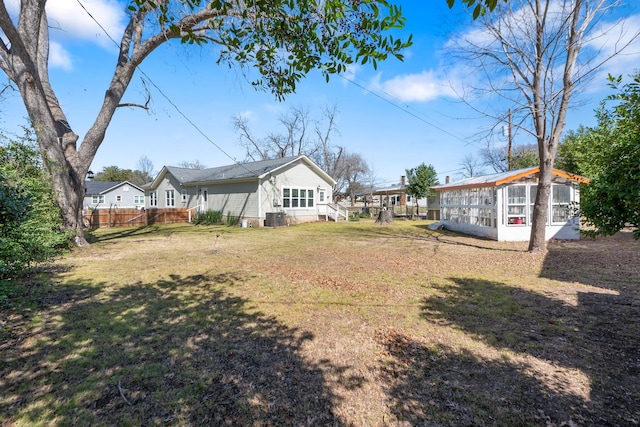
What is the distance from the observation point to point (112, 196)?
36031mm

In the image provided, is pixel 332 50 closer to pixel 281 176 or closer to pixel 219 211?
pixel 281 176

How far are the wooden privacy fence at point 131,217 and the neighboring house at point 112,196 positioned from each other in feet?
54.8

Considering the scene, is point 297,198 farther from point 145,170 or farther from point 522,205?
point 145,170

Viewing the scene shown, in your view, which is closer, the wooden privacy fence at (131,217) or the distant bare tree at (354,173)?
Result: the wooden privacy fence at (131,217)

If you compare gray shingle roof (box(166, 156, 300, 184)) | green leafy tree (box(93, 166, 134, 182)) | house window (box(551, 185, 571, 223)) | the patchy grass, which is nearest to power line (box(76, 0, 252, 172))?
gray shingle roof (box(166, 156, 300, 184))

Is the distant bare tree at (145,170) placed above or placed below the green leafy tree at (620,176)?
above

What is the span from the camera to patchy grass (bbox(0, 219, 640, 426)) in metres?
2.45

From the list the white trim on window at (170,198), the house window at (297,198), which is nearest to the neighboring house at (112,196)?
the white trim on window at (170,198)

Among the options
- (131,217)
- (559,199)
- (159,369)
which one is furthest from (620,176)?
(131,217)

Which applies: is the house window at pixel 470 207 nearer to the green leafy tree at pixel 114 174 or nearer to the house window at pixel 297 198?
the house window at pixel 297 198

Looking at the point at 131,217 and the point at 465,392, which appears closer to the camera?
the point at 465,392

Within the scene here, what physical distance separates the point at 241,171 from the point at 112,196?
78.2 ft

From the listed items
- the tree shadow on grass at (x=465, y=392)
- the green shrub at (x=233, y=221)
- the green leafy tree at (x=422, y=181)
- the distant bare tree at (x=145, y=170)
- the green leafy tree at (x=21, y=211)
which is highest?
the distant bare tree at (x=145, y=170)

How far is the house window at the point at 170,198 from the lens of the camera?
25.2 m
